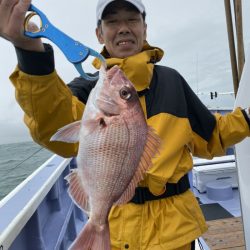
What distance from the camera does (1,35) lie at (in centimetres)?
140

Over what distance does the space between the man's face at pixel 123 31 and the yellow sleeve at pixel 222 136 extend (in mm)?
686

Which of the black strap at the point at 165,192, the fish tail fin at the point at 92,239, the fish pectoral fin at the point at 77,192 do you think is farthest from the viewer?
the black strap at the point at 165,192

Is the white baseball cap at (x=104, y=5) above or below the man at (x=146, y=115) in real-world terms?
above

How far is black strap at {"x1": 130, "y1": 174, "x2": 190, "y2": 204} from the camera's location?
181 centimetres

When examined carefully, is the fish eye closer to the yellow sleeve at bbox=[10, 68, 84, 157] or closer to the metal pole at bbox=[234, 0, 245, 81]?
the yellow sleeve at bbox=[10, 68, 84, 157]

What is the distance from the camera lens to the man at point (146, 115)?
4.87 ft

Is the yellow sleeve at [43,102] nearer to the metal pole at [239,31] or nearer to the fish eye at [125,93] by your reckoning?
the fish eye at [125,93]

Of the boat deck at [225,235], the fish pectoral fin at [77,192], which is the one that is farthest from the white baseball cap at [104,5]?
the boat deck at [225,235]

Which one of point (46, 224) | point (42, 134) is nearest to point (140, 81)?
point (42, 134)

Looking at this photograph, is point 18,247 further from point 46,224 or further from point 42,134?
point 42,134

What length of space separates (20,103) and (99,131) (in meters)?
0.43

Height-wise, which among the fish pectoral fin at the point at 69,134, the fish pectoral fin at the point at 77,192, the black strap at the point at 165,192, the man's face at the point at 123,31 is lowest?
A: the black strap at the point at 165,192

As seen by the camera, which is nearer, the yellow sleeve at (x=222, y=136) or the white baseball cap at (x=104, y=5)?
the white baseball cap at (x=104, y=5)

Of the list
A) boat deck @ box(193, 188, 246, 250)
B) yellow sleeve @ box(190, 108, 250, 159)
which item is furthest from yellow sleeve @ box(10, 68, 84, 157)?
boat deck @ box(193, 188, 246, 250)
